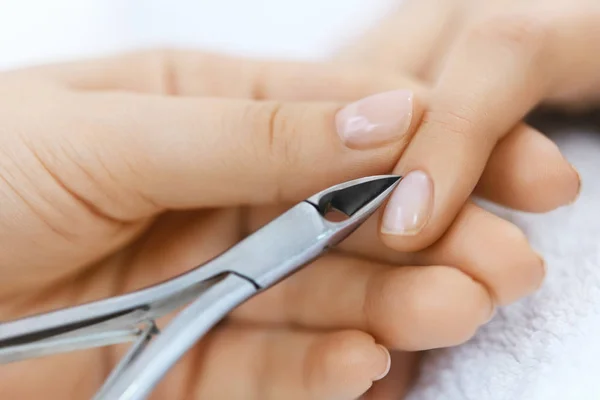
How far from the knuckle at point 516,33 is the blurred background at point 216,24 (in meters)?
0.36

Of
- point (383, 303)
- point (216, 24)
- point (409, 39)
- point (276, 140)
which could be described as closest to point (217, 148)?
point (276, 140)

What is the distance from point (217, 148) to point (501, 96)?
0.18 meters

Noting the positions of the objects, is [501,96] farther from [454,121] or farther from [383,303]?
[383,303]

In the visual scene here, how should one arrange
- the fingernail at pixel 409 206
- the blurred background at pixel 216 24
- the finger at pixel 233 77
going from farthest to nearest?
the blurred background at pixel 216 24 < the finger at pixel 233 77 < the fingernail at pixel 409 206

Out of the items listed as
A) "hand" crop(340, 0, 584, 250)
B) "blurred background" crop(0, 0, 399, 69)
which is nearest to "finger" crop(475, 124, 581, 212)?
"hand" crop(340, 0, 584, 250)

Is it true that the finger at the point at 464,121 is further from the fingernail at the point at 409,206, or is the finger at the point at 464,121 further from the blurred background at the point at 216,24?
the blurred background at the point at 216,24

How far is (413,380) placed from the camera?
464 millimetres

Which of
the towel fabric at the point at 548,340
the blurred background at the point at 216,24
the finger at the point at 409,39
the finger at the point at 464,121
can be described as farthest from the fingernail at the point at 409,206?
the blurred background at the point at 216,24

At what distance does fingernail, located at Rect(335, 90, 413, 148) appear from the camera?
1.32 feet

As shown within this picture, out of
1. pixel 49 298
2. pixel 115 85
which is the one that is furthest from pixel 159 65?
pixel 49 298

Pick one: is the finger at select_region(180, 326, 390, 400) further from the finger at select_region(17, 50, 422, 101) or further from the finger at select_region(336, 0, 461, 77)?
the finger at select_region(336, 0, 461, 77)

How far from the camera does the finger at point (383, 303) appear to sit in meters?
0.39

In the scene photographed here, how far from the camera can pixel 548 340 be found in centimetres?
42

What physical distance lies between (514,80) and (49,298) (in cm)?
39
